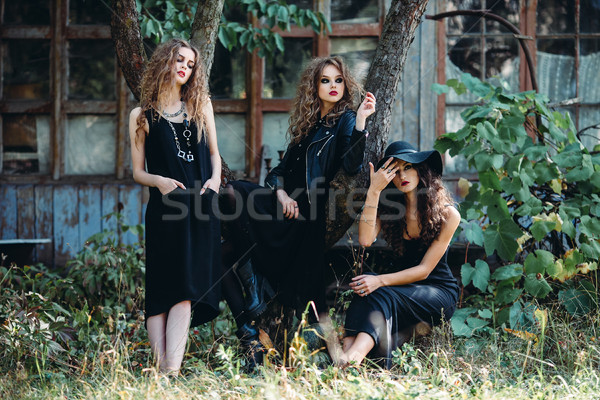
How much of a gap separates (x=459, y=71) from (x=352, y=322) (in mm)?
3165

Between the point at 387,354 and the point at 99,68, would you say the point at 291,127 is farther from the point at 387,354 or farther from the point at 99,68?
the point at 99,68

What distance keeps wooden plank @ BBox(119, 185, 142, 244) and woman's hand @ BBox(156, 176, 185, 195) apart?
2.32 metres

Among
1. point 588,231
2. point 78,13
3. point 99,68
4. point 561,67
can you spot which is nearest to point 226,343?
point 588,231

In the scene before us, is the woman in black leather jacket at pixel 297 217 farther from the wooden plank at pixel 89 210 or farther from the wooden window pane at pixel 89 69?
the wooden window pane at pixel 89 69

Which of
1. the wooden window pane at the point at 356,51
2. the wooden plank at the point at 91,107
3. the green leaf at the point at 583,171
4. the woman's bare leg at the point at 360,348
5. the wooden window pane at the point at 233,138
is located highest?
the wooden window pane at the point at 356,51

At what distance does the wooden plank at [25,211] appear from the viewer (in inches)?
219

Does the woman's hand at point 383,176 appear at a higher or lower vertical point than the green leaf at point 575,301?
higher

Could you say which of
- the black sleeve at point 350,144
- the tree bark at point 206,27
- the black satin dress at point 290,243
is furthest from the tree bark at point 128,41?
the black sleeve at point 350,144

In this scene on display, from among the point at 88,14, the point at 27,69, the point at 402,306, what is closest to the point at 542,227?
the point at 402,306

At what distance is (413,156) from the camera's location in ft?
11.7

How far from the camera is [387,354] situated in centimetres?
331

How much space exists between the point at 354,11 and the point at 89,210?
113 inches

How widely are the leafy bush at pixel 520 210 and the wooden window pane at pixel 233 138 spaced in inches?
81.3

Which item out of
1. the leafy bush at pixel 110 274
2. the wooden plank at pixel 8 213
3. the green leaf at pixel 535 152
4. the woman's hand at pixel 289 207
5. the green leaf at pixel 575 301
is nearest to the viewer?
the woman's hand at pixel 289 207
